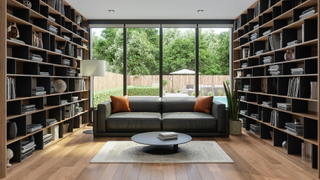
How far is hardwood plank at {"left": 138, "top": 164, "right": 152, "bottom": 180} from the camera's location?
266 centimetres

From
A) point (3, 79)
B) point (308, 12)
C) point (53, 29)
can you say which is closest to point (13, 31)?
point (3, 79)

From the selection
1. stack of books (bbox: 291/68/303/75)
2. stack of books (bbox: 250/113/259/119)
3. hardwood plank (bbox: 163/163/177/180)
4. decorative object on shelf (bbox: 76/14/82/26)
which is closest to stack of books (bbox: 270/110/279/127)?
stack of books (bbox: 250/113/259/119)

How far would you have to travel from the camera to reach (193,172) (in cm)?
280

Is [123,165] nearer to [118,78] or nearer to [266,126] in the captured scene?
[266,126]

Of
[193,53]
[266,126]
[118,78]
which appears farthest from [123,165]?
[193,53]

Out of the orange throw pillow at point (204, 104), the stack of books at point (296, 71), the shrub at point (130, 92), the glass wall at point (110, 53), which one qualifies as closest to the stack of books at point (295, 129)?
the stack of books at point (296, 71)

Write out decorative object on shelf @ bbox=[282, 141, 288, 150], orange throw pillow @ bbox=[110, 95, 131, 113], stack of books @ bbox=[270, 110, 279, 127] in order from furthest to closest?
orange throw pillow @ bbox=[110, 95, 131, 113] → stack of books @ bbox=[270, 110, 279, 127] → decorative object on shelf @ bbox=[282, 141, 288, 150]

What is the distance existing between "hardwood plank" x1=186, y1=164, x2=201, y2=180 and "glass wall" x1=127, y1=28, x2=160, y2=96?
11.2ft

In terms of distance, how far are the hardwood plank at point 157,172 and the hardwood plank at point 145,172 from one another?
0.14 ft

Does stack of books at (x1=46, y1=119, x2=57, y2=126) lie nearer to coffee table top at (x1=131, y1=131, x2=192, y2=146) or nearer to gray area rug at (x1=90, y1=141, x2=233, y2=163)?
gray area rug at (x1=90, y1=141, x2=233, y2=163)

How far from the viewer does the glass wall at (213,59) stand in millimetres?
6172

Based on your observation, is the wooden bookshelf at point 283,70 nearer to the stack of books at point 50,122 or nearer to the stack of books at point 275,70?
the stack of books at point 275,70

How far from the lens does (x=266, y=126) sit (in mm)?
4473

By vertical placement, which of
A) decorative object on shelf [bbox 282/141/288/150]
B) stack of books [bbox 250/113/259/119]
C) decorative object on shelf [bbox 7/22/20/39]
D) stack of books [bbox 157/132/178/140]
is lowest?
decorative object on shelf [bbox 282/141/288/150]
